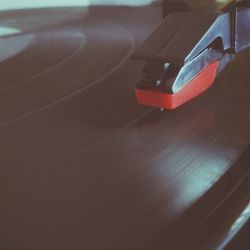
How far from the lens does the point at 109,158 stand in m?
0.31

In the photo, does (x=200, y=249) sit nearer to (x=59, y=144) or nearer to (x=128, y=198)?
(x=128, y=198)

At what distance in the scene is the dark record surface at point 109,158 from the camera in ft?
0.76

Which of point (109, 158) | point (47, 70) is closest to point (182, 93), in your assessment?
point (109, 158)

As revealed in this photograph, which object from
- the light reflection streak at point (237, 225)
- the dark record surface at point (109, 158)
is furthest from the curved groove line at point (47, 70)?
the light reflection streak at point (237, 225)

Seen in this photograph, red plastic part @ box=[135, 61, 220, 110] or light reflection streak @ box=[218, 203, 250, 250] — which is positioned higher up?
red plastic part @ box=[135, 61, 220, 110]

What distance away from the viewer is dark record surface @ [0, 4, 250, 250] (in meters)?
0.23

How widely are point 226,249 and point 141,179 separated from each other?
75 millimetres

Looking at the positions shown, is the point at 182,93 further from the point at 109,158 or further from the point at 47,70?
the point at 47,70

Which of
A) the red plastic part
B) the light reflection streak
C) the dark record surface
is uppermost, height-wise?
the red plastic part

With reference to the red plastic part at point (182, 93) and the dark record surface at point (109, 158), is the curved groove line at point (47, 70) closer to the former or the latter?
the dark record surface at point (109, 158)

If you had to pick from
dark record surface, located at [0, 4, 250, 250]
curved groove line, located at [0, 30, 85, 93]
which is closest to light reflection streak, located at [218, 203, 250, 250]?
dark record surface, located at [0, 4, 250, 250]

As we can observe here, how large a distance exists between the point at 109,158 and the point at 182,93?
11 centimetres

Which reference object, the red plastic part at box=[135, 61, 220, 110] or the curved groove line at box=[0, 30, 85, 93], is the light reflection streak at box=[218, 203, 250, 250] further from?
the curved groove line at box=[0, 30, 85, 93]

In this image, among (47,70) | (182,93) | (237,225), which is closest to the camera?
(237,225)
